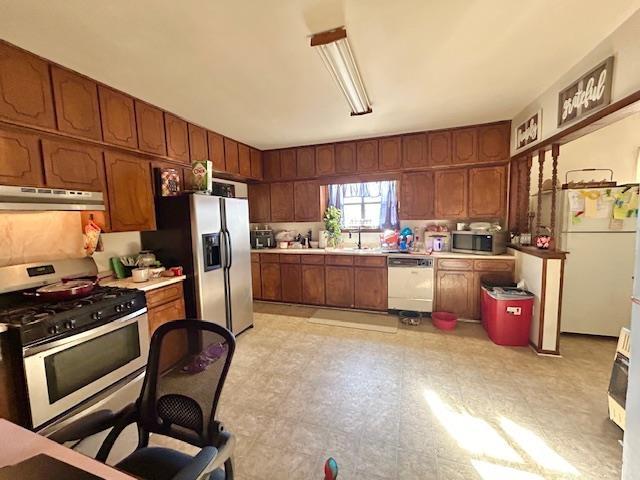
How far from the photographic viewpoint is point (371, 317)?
3832 mm

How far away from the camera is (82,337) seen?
175 centimetres

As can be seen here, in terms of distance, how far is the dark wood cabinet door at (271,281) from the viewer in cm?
447

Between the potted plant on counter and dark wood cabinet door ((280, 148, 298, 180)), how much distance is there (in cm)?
86

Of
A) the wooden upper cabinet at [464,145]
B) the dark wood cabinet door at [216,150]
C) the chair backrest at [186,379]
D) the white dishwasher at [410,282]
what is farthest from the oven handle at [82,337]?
the wooden upper cabinet at [464,145]

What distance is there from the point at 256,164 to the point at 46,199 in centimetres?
292

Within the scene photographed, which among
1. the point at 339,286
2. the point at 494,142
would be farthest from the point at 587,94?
the point at 339,286

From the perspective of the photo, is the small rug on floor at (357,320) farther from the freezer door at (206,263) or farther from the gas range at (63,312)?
the gas range at (63,312)

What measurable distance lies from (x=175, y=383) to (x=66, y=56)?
91.4 inches

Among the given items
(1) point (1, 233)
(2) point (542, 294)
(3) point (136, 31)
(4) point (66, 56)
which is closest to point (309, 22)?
(3) point (136, 31)

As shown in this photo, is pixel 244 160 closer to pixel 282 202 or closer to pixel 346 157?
pixel 282 202

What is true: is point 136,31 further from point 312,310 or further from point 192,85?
point 312,310

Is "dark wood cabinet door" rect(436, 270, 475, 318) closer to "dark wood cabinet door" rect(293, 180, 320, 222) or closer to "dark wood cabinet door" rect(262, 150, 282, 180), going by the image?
"dark wood cabinet door" rect(293, 180, 320, 222)

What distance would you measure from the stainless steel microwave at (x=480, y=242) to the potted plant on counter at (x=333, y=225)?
1.74m

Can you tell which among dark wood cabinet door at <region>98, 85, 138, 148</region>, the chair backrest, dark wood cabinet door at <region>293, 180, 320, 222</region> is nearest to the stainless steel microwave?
dark wood cabinet door at <region>293, 180, 320, 222</region>
